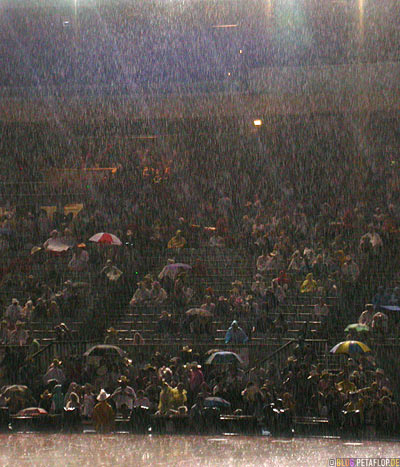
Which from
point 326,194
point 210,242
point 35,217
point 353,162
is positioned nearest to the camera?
point 210,242

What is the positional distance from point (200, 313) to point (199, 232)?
725 cm

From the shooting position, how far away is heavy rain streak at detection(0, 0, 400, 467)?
1722 cm

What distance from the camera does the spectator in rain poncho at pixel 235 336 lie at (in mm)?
21891

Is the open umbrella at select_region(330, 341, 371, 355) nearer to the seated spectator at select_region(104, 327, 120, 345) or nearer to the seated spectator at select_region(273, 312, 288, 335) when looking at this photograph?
the seated spectator at select_region(273, 312, 288, 335)

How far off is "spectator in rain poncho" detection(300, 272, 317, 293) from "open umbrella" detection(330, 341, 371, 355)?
16.4 ft

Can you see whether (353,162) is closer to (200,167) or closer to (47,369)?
(200,167)

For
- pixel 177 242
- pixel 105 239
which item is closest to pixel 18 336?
pixel 105 239

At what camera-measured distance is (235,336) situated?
2192cm

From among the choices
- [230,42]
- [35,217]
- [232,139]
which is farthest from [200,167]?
[35,217]

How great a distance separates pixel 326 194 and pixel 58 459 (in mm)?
20961

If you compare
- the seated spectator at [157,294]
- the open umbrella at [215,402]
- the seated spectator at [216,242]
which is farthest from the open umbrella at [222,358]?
the seated spectator at [216,242]

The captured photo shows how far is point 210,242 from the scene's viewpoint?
28922mm

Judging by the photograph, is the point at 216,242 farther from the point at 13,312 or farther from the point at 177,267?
the point at 13,312

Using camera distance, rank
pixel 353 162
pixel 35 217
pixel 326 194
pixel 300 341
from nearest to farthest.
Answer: pixel 300 341
pixel 35 217
pixel 326 194
pixel 353 162
